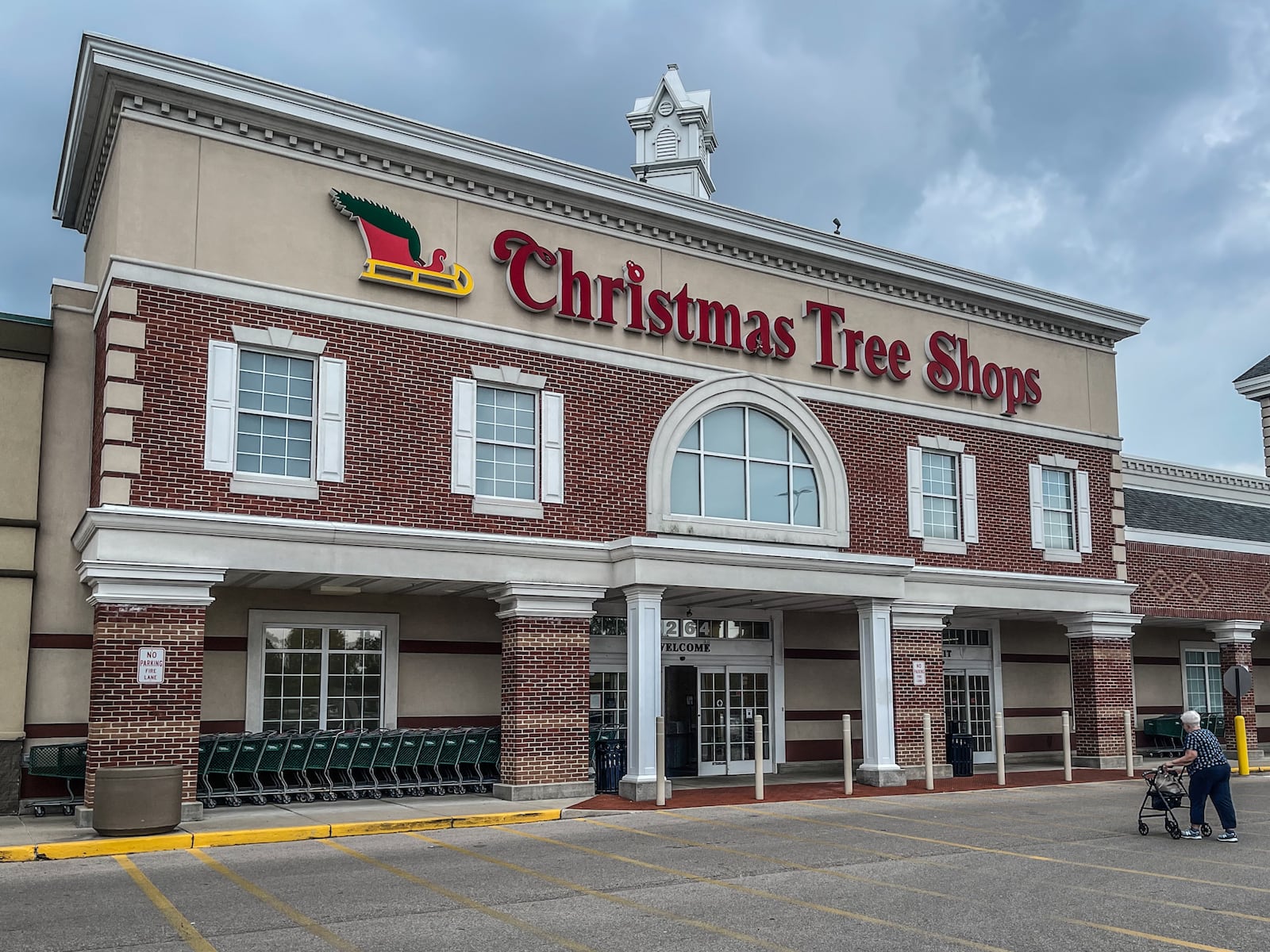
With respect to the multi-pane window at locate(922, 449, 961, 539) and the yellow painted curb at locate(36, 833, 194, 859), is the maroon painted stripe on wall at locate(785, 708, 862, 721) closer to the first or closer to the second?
the multi-pane window at locate(922, 449, 961, 539)

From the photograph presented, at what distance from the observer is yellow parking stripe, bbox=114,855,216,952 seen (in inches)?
348

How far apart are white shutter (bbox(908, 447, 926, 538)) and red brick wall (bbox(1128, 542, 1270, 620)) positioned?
6765 millimetres

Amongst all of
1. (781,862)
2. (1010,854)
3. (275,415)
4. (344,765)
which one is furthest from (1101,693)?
(275,415)

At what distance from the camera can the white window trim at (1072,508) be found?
25.3 m

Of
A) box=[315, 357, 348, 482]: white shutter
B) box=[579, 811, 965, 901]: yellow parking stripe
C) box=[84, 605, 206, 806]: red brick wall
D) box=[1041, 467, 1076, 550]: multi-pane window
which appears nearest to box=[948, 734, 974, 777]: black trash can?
box=[1041, 467, 1076, 550]: multi-pane window

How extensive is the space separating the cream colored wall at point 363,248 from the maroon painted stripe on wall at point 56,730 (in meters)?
6.74

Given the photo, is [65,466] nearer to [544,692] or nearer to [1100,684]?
[544,692]

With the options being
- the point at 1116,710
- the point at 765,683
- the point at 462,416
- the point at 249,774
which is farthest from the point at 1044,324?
the point at 249,774

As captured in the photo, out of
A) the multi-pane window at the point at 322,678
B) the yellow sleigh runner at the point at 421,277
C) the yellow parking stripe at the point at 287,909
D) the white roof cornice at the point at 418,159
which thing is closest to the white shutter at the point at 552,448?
the yellow sleigh runner at the point at 421,277

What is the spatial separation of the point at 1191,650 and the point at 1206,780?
19.3 metres

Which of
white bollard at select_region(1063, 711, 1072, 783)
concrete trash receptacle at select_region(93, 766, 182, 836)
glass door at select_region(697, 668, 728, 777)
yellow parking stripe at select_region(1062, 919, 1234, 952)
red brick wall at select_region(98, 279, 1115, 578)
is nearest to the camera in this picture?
yellow parking stripe at select_region(1062, 919, 1234, 952)

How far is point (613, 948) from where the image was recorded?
28.2 ft

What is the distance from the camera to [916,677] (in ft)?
72.9

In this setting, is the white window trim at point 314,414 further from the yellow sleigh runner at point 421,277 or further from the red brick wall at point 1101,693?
the red brick wall at point 1101,693
